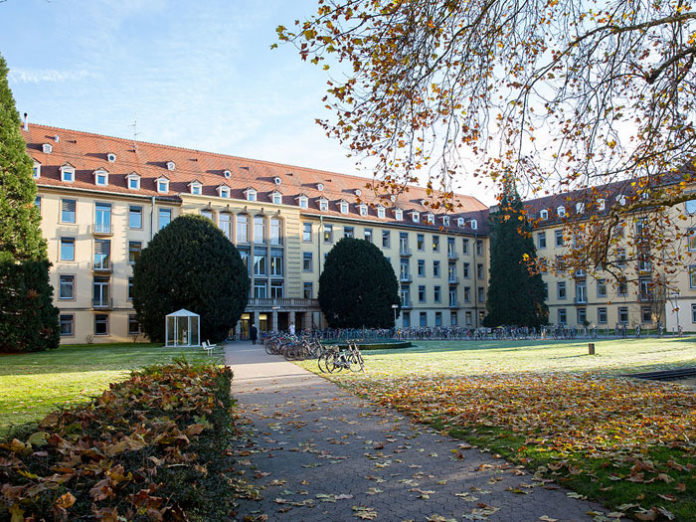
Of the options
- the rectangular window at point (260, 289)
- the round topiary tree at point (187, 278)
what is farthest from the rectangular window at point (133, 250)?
the rectangular window at point (260, 289)

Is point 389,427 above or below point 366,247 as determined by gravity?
below

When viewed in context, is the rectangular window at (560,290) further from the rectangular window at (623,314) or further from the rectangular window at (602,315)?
the rectangular window at (623,314)

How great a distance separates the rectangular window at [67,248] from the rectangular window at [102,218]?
1993 millimetres

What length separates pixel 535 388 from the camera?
1291cm

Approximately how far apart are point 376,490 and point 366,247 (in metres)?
40.1

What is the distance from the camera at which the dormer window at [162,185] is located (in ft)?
146

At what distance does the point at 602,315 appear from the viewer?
177ft

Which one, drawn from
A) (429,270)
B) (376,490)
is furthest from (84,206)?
(376,490)

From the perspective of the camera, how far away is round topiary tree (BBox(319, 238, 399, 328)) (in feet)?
147

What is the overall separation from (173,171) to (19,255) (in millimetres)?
18328

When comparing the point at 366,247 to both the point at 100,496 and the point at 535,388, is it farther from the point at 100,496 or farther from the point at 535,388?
the point at 100,496

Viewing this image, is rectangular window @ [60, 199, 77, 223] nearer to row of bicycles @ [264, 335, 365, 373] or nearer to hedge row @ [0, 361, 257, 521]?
row of bicycles @ [264, 335, 365, 373]

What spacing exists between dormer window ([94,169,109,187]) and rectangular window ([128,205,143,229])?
2.72 metres

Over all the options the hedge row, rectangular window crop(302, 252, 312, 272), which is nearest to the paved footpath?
the hedge row
